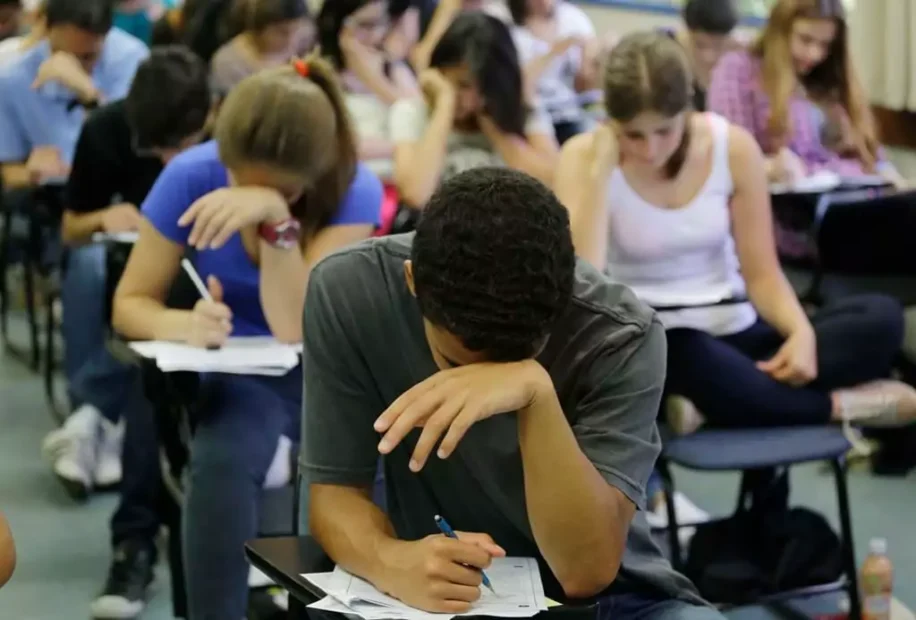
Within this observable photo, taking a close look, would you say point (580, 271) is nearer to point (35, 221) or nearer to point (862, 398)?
point (862, 398)

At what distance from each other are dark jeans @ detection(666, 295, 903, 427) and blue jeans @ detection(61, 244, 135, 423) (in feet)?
5.22

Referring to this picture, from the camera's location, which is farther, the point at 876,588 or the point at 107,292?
the point at 107,292

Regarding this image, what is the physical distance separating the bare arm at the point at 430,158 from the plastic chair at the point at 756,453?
119 cm

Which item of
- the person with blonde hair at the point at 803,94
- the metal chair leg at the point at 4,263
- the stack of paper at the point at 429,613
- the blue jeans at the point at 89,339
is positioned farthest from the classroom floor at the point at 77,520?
the stack of paper at the point at 429,613

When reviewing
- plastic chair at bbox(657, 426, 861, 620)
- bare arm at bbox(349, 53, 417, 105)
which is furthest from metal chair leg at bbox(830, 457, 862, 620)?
bare arm at bbox(349, 53, 417, 105)

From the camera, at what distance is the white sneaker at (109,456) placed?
10.5 feet

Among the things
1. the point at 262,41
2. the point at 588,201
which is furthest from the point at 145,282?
the point at 262,41

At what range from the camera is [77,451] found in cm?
315

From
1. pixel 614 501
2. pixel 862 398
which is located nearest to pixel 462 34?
pixel 862 398

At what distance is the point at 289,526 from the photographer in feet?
6.63

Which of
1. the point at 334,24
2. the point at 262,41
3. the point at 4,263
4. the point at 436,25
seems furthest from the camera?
the point at 436,25

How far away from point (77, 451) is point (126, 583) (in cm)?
73

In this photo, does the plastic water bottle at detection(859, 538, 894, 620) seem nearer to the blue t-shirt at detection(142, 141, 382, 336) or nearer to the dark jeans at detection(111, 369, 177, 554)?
the blue t-shirt at detection(142, 141, 382, 336)

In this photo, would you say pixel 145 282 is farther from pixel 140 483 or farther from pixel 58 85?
pixel 58 85
